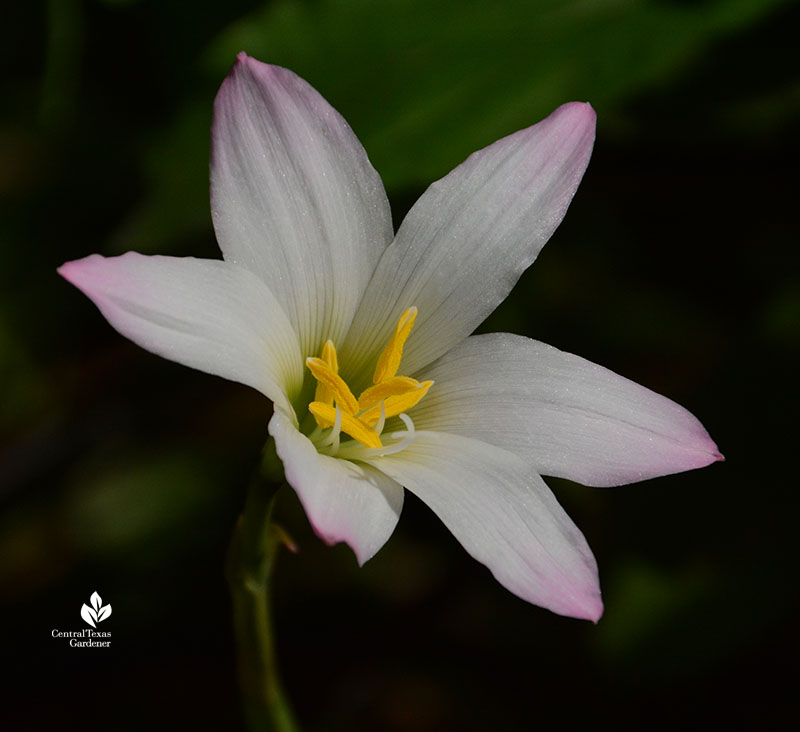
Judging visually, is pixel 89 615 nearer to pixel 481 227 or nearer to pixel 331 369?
pixel 331 369

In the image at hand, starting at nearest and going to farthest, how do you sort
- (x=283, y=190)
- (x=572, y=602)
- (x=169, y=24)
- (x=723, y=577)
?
1. (x=572, y=602)
2. (x=283, y=190)
3. (x=169, y=24)
4. (x=723, y=577)

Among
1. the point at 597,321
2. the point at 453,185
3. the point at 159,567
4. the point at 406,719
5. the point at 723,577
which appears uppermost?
the point at 453,185

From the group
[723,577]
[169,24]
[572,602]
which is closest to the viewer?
[572,602]

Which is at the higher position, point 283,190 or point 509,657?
point 283,190

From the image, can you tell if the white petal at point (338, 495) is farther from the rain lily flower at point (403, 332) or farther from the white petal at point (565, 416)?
the white petal at point (565, 416)

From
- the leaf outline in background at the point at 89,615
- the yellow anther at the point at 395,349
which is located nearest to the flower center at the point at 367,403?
the yellow anther at the point at 395,349

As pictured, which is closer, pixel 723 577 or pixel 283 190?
pixel 283 190

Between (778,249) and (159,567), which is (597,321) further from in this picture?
(159,567)

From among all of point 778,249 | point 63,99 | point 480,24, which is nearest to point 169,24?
point 63,99
